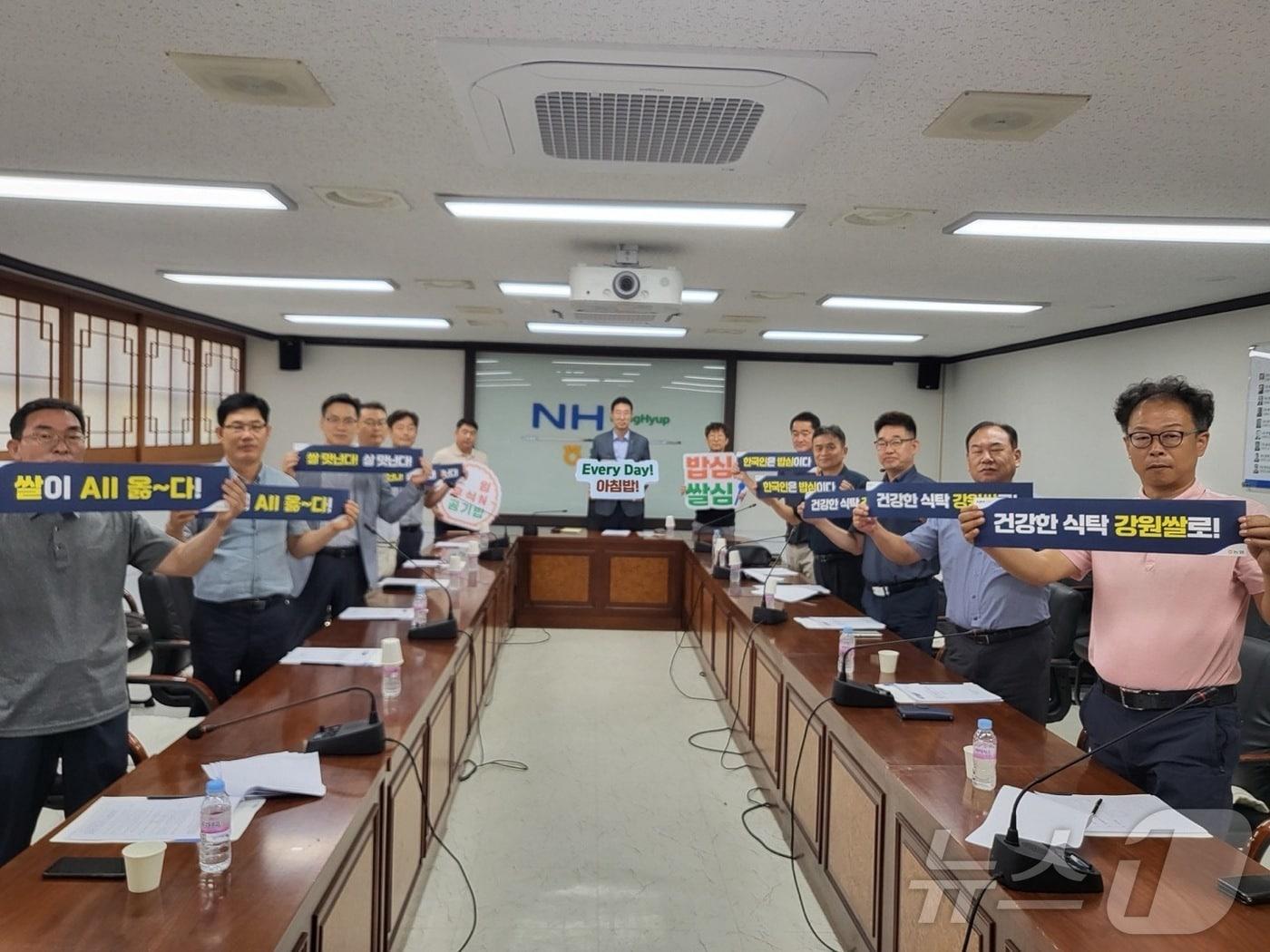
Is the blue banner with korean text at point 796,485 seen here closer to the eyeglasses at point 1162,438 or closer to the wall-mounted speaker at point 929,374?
the eyeglasses at point 1162,438

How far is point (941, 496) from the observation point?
275cm

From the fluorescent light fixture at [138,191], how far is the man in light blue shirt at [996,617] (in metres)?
2.99

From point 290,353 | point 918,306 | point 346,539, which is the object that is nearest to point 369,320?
point 290,353

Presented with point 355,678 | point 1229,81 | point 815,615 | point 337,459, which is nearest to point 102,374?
point 337,459

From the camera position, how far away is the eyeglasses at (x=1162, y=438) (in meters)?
2.10

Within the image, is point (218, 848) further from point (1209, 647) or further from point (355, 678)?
point (1209, 647)

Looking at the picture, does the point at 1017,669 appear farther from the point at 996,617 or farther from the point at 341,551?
the point at 341,551

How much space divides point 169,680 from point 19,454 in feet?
3.12

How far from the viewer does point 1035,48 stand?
2059 millimetres

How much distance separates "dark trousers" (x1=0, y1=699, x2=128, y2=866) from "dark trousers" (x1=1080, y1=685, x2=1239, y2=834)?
2.83 meters

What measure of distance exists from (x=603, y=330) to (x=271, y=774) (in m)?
6.36

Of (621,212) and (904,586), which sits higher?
(621,212)

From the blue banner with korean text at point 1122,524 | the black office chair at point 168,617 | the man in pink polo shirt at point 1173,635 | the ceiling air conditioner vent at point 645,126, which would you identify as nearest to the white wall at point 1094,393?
the man in pink polo shirt at point 1173,635

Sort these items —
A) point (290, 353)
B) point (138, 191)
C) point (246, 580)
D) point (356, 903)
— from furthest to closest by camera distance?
point (290, 353) → point (138, 191) → point (246, 580) → point (356, 903)
